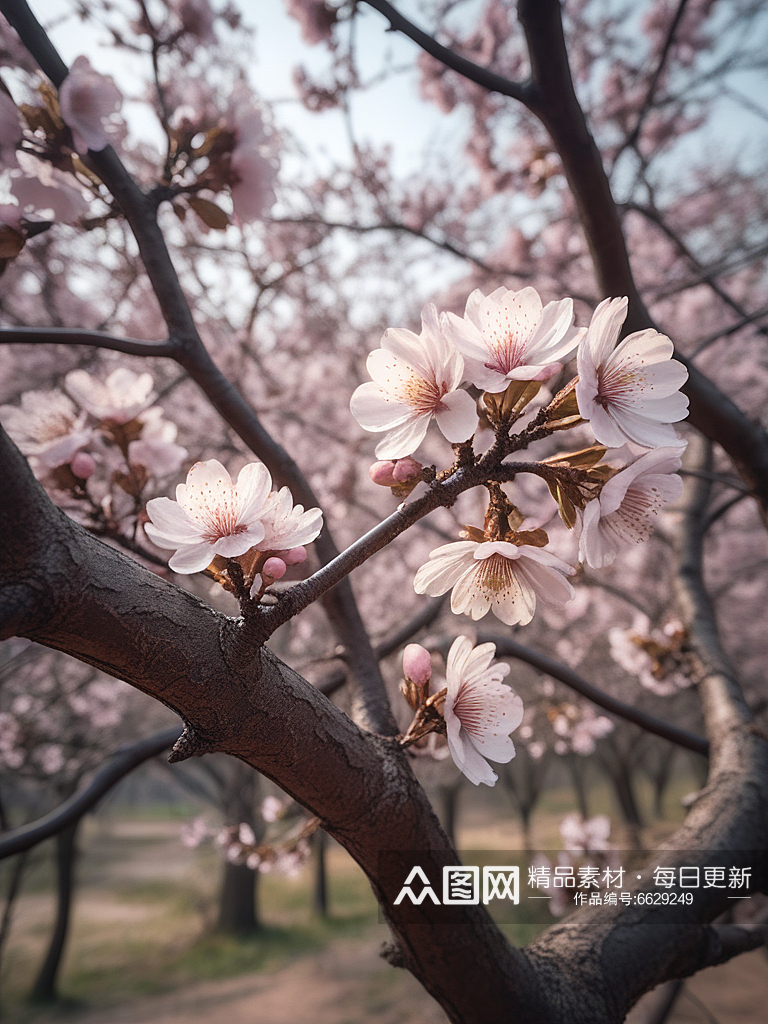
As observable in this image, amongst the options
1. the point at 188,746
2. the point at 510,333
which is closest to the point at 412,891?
the point at 188,746

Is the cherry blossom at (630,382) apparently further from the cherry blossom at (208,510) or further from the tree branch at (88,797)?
the tree branch at (88,797)

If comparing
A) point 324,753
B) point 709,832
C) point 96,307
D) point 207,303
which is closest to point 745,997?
point 709,832

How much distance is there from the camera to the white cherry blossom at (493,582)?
62 centimetres

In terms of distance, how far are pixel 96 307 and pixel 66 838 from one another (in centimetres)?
611

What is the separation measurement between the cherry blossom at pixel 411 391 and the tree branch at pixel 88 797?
100 centimetres

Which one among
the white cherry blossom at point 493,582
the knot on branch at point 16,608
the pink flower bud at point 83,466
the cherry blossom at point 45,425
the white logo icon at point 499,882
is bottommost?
the white logo icon at point 499,882

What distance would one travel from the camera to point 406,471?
642 mm

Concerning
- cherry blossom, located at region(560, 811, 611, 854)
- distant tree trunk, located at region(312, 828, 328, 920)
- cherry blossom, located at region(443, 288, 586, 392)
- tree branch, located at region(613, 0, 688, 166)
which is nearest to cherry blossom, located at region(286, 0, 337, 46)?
tree branch, located at region(613, 0, 688, 166)

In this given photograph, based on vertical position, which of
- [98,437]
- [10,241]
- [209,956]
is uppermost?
[10,241]

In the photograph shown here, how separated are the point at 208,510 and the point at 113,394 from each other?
721mm

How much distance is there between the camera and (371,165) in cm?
380

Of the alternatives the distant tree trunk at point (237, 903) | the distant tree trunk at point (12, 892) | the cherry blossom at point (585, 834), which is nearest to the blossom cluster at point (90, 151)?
the cherry blossom at point (585, 834)

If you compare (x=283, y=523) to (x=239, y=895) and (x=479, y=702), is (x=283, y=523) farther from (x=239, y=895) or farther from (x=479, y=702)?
(x=239, y=895)

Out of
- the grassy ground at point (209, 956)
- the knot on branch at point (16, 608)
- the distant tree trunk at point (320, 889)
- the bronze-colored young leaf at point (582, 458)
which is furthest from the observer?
the distant tree trunk at point (320, 889)
